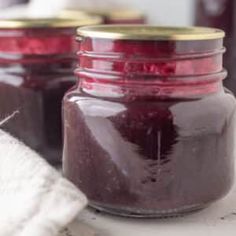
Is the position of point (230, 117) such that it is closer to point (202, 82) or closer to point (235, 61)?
point (202, 82)

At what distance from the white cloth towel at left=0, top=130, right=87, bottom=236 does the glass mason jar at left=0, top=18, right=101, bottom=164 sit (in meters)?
0.08

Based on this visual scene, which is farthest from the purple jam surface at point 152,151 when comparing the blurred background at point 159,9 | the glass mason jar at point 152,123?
the blurred background at point 159,9

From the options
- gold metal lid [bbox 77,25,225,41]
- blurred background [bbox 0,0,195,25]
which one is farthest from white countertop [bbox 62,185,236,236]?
blurred background [bbox 0,0,195,25]

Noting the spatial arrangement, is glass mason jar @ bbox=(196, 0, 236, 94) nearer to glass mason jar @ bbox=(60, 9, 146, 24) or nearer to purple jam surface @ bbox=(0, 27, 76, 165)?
glass mason jar @ bbox=(60, 9, 146, 24)

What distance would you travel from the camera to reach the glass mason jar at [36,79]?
0.46m

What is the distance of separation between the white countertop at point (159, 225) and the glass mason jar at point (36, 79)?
0.28ft

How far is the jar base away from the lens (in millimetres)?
376

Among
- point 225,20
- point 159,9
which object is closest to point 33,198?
point 225,20

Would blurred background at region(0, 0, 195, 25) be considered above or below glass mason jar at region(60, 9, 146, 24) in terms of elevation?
below

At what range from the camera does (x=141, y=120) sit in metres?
0.36

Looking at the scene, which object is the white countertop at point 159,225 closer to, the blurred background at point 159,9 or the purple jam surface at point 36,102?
the purple jam surface at point 36,102

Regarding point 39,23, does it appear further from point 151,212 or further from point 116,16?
point 116,16

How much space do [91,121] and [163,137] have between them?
0.04 m

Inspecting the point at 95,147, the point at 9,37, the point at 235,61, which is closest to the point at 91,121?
the point at 95,147
